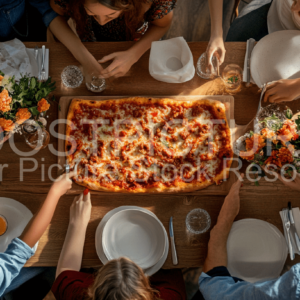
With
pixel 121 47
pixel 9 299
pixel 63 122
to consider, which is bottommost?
pixel 9 299

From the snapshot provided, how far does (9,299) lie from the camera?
1.85 meters

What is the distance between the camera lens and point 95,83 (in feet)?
5.33

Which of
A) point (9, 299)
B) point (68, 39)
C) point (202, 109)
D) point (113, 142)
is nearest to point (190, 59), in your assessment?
point (202, 109)

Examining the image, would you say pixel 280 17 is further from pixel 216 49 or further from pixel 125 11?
pixel 125 11

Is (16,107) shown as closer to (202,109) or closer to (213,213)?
(202,109)

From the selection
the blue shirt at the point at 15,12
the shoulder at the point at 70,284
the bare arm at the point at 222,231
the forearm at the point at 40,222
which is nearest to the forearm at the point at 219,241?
the bare arm at the point at 222,231

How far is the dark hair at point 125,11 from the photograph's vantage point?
1.32 metres

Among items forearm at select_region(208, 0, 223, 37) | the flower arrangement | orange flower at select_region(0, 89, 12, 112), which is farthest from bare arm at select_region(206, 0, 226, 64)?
orange flower at select_region(0, 89, 12, 112)

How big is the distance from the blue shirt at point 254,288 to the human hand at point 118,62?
1.19m

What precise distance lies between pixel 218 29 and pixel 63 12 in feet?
3.04

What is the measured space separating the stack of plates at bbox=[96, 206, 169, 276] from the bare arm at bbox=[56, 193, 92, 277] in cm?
9

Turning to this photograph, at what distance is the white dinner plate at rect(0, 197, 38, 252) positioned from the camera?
1471 millimetres

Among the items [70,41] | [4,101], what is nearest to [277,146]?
[4,101]

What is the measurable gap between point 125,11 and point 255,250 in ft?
4.77
